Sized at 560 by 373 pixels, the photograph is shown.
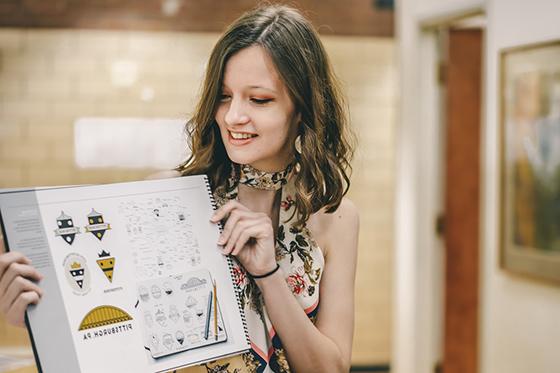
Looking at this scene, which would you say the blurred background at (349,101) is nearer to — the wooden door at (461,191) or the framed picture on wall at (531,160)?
the wooden door at (461,191)

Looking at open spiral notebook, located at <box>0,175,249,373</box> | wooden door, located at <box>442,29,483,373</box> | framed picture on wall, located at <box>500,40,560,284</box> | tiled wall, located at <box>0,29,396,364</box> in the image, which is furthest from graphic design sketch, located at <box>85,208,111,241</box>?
wooden door, located at <box>442,29,483,373</box>

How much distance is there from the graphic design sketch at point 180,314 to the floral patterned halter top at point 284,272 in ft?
0.26

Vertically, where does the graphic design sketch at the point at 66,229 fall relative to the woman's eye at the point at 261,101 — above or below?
below

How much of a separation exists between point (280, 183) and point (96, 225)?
39 centimetres

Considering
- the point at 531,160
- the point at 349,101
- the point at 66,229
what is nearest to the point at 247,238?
the point at 66,229

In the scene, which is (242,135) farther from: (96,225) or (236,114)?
(96,225)

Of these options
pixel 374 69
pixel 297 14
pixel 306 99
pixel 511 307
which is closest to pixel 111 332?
pixel 306 99

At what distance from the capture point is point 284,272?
1.36m

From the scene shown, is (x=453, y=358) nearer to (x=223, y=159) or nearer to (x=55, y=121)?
(x=55, y=121)

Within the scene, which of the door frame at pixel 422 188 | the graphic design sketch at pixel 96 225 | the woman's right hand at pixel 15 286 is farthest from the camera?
the door frame at pixel 422 188

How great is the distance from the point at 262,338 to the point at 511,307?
233 cm

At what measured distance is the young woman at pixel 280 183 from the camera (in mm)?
1259

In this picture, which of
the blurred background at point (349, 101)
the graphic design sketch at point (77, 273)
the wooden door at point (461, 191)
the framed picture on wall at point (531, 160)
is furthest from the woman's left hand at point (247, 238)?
the wooden door at point (461, 191)

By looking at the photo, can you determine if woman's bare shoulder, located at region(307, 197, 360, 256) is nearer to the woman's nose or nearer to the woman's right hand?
the woman's nose
